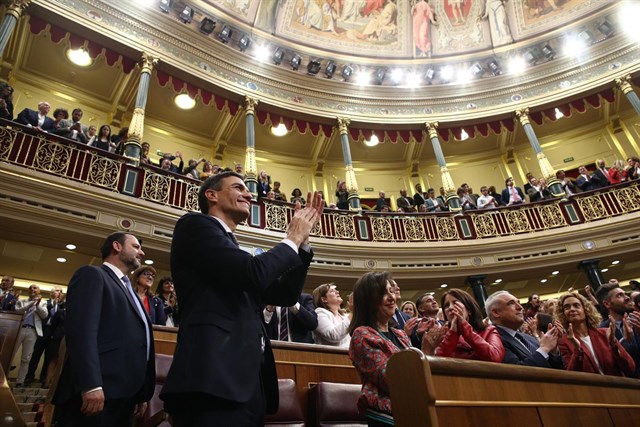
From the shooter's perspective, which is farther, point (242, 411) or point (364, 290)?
point (364, 290)

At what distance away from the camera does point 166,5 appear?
9.45 metres

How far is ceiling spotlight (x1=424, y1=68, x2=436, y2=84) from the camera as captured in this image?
40.1ft

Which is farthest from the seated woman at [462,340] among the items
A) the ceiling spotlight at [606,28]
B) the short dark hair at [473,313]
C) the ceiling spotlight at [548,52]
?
the ceiling spotlight at [606,28]

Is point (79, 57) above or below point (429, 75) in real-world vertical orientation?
below

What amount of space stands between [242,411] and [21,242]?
6.91 metres

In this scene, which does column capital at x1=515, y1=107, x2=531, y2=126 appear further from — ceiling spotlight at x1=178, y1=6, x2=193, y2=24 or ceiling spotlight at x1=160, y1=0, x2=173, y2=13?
ceiling spotlight at x1=160, y1=0, x2=173, y2=13

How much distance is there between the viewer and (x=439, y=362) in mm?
1470

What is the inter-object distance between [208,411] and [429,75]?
489 inches

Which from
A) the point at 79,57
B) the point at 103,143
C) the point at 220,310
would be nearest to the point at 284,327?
the point at 220,310

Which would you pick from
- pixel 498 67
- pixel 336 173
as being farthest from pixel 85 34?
pixel 498 67

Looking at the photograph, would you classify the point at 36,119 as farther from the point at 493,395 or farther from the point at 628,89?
the point at 628,89

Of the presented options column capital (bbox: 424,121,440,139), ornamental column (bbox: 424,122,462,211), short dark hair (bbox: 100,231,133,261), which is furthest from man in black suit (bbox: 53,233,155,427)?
column capital (bbox: 424,121,440,139)

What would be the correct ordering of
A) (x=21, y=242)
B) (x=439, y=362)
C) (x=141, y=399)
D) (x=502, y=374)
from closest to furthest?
(x=439, y=362) → (x=502, y=374) → (x=141, y=399) → (x=21, y=242)

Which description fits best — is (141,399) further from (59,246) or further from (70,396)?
(59,246)
